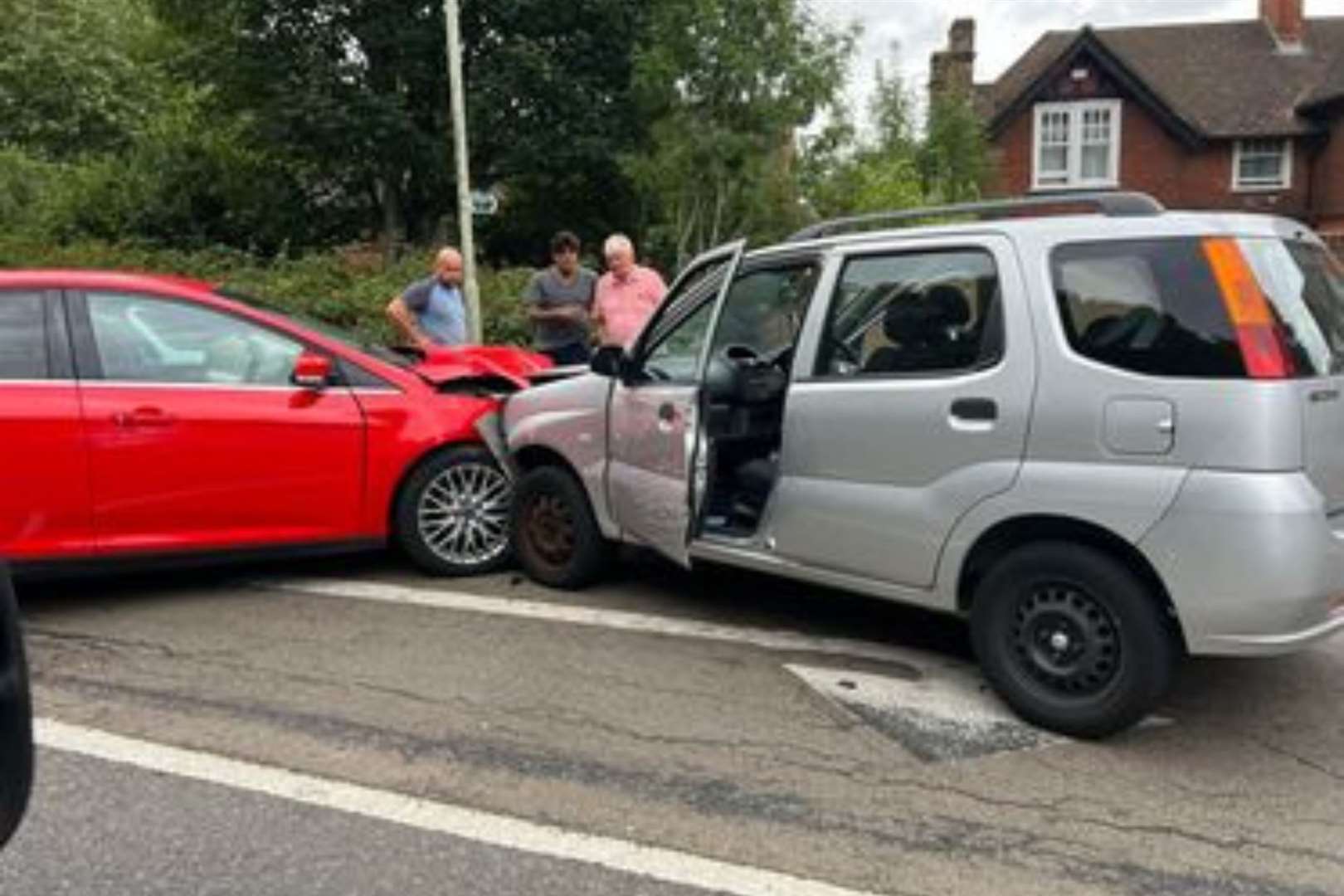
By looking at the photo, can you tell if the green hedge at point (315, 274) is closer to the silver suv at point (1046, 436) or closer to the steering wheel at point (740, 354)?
the steering wheel at point (740, 354)

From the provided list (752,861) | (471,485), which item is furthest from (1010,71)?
(752,861)

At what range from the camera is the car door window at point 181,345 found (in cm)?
585

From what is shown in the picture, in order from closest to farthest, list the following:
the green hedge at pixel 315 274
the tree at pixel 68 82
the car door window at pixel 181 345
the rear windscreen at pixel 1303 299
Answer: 1. the rear windscreen at pixel 1303 299
2. the car door window at pixel 181 345
3. the green hedge at pixel 315 274
4. the tree at pixel 68 82

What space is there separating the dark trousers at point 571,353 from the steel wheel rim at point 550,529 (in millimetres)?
2223

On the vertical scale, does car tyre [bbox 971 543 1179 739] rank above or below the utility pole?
below

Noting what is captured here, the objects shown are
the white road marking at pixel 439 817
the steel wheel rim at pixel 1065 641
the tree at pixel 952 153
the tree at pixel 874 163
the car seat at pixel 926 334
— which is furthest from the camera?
the tree at pixel 952 153

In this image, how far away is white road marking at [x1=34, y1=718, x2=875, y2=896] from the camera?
11.5ft

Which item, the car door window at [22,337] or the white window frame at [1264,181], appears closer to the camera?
the car door window at [22,337]

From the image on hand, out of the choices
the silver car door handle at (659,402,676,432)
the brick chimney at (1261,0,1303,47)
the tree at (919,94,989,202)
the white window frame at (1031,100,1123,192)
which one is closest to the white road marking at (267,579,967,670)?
the silver car door handle at (659,402,676,432)

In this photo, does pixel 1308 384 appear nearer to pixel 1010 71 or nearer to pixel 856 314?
pixel 856 314

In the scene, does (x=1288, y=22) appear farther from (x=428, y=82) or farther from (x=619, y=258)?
(x=619, y=258)

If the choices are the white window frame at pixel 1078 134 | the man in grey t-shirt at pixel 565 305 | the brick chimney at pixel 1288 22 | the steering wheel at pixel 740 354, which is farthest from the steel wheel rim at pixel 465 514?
the brick chimney at pixel 1288 22

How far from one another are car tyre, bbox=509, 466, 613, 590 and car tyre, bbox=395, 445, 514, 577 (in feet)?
0.58

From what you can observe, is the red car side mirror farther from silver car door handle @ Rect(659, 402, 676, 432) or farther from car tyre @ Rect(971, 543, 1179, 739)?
car tyre @ Rect(971, 543, 1179, 739)
